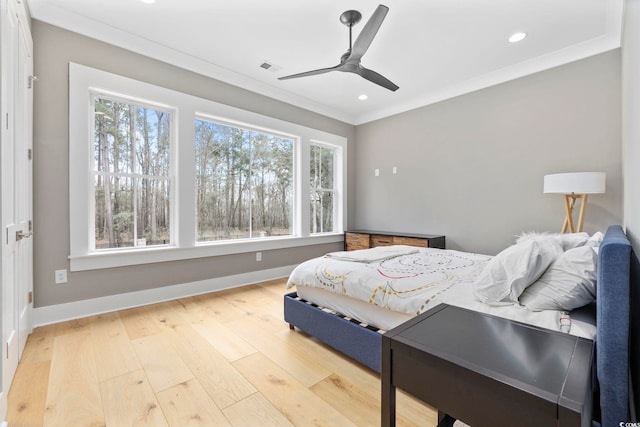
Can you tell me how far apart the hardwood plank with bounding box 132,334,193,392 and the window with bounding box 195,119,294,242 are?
60.5 inches

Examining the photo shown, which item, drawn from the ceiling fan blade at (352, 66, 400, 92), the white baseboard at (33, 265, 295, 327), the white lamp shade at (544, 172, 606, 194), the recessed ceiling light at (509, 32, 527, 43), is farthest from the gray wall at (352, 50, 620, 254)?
the white baseboard at (33, 265, 295, 327)

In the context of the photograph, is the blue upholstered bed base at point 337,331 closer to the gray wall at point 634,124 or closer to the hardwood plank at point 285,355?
the hardwood plank at point 285,355

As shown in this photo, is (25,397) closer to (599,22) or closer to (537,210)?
(537,210)

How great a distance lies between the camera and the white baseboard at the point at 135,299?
2.59 meters

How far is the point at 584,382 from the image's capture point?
2.48ft

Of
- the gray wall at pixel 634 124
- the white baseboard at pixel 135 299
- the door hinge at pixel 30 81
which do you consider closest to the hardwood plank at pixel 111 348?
the white baseboard at pixel 135 299

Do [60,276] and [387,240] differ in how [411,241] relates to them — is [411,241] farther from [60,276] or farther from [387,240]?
[60,276]

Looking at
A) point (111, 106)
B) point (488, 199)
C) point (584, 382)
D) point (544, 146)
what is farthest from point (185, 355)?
point (544, 146)

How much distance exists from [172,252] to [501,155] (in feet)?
14.0

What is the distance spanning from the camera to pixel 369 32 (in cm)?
217

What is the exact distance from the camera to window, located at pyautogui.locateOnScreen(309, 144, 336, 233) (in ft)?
16.4

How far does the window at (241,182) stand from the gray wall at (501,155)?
5.91 feet

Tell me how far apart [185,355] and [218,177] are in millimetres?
2309

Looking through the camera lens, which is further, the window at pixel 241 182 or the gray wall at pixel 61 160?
the window at pixel 241 182
